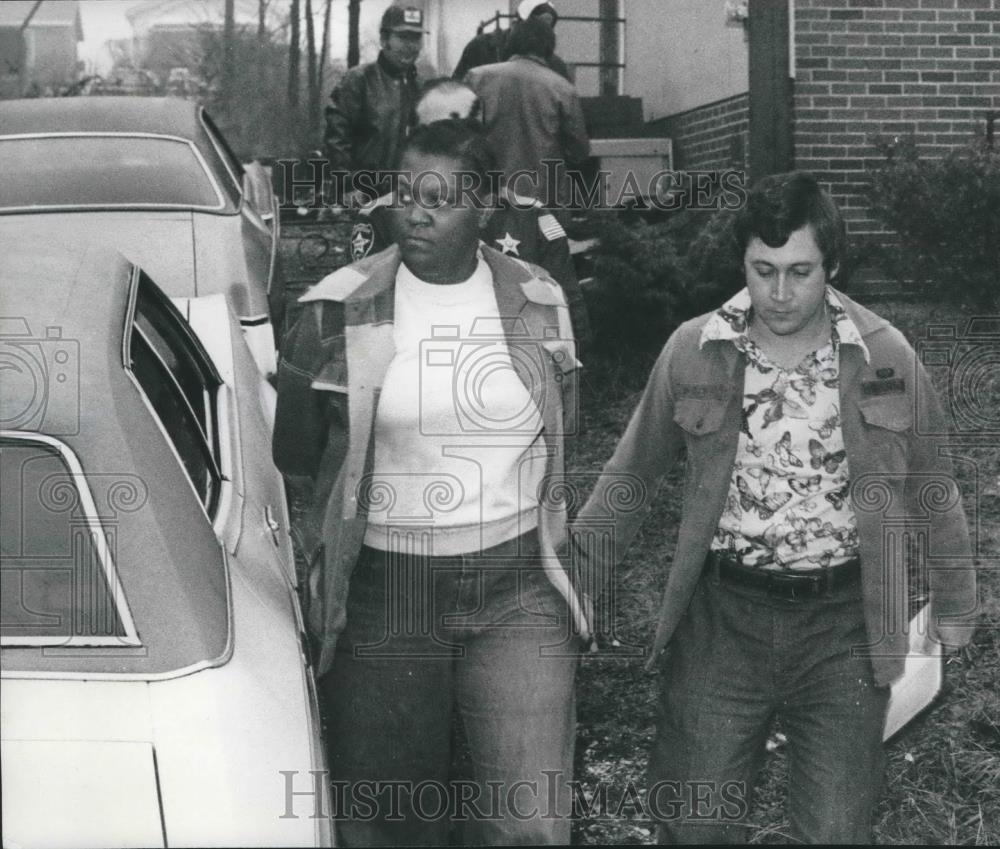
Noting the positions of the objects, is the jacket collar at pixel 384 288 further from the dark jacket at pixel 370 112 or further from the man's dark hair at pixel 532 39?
the man's dark hair at pixel 532 39

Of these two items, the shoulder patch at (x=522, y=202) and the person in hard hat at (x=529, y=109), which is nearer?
the shoulder patch at (x=522, y=202)

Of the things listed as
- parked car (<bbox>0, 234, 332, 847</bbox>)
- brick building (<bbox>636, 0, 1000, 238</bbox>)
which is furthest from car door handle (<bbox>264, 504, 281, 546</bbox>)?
brick building (<bbox>636, 0, 1000, 238</bbox>)

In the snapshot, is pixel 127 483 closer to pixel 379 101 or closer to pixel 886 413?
Answer: pixel 886 413

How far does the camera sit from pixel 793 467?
2.79m

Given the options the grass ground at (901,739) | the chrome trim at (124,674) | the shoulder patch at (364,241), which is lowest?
the grass ground at (901,739)

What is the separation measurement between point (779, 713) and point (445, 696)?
69 centimetres

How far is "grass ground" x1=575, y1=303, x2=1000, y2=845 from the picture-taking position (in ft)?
12.6

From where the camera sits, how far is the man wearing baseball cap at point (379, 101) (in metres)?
6.08

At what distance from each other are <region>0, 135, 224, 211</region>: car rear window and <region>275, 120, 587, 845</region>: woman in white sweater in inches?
149

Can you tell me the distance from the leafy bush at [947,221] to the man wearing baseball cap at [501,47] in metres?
1.57

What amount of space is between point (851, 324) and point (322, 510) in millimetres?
1098

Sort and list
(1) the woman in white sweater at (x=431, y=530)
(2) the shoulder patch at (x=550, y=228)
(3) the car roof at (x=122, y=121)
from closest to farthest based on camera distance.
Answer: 1. (1) the woman in white sweater at (x=431, y=530)
2. (2) the shoulder patch at (x=550, y=228)
3. (3) the car roof at (x=122, y=121)

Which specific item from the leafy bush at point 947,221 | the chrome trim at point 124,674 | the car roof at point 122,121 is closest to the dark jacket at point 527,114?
the car roof at point 122,121

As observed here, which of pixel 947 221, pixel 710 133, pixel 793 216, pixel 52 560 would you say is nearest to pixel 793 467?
pixel 793 216
